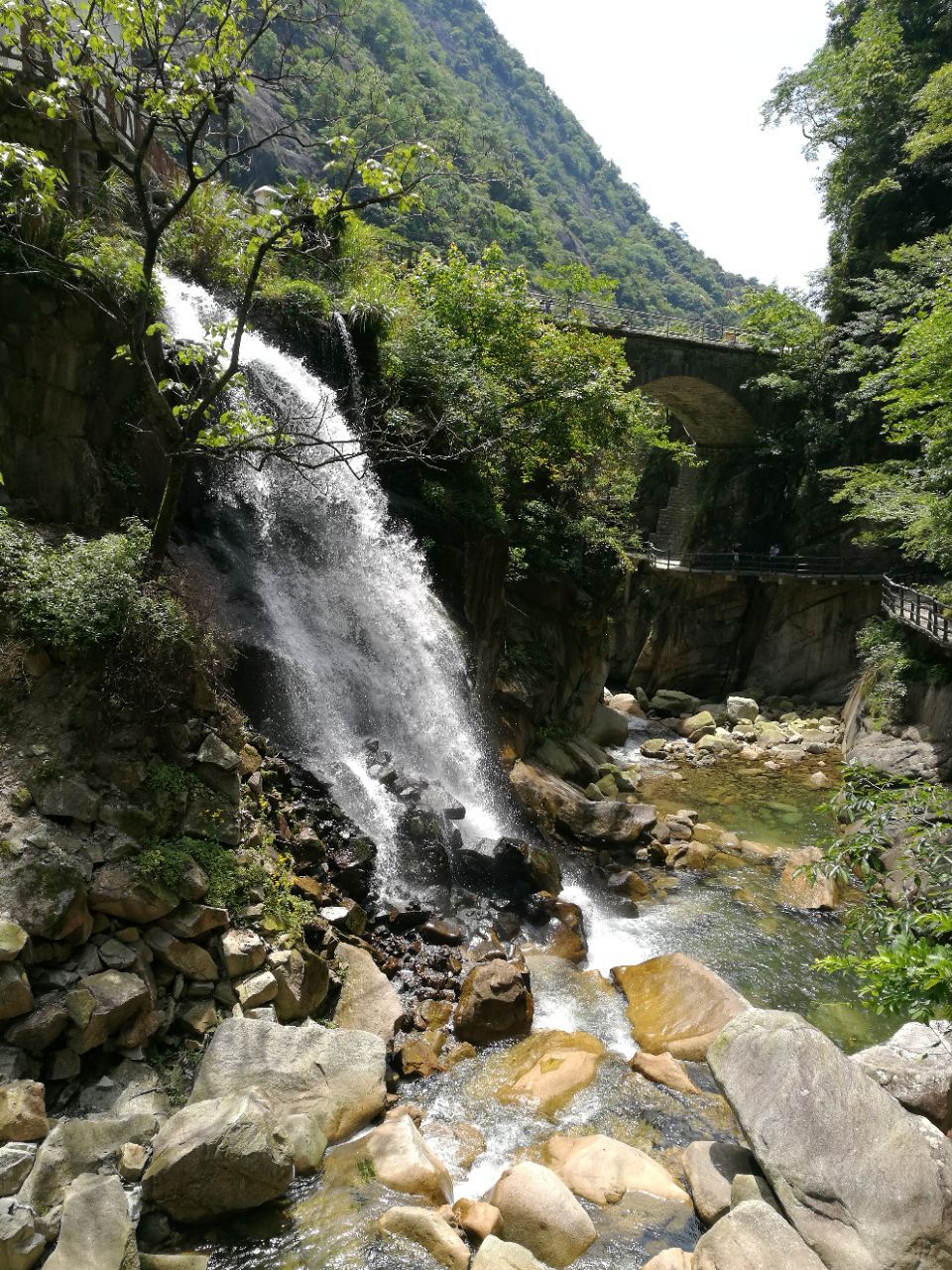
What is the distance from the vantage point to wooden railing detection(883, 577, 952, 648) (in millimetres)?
14305

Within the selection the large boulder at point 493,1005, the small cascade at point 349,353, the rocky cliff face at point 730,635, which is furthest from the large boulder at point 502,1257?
the rocky cliff face at point 730,635

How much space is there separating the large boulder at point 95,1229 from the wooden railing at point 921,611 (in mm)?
13734

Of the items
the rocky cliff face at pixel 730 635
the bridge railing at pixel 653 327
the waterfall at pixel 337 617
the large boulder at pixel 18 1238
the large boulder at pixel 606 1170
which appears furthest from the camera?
the bridge railing at pixel 653 327

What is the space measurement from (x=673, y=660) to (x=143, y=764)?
76.7 ft

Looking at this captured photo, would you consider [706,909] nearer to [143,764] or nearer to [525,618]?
[525,618]

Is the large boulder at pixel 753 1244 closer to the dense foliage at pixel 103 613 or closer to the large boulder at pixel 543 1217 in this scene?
the large boulder at pixel 543 1217

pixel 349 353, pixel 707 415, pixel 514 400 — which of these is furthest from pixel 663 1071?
pixel 707 415

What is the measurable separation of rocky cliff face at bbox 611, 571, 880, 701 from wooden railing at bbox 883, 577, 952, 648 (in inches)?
231

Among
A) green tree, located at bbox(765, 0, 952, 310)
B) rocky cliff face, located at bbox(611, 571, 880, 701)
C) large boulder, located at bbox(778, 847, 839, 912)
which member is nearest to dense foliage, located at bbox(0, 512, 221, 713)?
large boulder, located at bbox(778, 847, 839, 912)

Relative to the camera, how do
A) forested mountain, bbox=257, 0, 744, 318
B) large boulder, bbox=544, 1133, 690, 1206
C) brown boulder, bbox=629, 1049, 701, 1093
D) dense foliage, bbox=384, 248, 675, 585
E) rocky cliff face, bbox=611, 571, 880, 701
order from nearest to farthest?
1. large boulder, bbox=544, 1133, 690, 1206
2. brown boulder, bbox=629, 1049, 701, 1093
3. dense foliage, bbox=384, 248, 675, 585
4. rocky cliff face, bbox=611, 571, 880, 701
5. forested mountain, bbox=257, 0, 744, 318

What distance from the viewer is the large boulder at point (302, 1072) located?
5020 mm

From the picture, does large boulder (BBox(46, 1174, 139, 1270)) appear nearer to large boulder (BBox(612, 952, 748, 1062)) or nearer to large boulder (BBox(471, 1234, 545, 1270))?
large boulder (BBox(471, 1234, 545, 1270))

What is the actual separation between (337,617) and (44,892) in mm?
6041

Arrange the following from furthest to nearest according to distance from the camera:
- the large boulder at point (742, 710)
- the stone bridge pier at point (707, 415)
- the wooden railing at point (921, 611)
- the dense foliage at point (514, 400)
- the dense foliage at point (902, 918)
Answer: the stone bridge pier at point (707, 415) → the large boulder at point (742, 710) → the wooden railing at point (921, 611) → the dense foliage at point (514, 400) → the dense foliage at point (902, 918)
